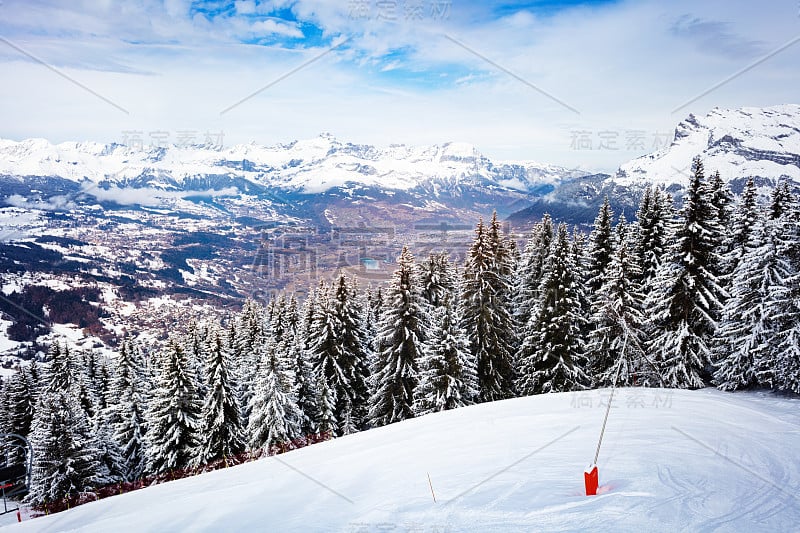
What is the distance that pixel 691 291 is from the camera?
22.2m

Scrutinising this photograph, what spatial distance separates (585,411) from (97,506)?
13.7 metres

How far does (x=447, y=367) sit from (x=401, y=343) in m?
4.31

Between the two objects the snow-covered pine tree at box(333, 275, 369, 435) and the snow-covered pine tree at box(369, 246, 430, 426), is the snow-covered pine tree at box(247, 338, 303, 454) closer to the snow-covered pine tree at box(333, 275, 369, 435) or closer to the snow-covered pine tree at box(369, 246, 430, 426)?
the snow-covered pine tree at box(333, 275, 369, 435)

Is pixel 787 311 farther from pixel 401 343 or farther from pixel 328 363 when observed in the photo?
pixel 328 363

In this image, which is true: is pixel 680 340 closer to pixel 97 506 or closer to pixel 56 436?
pixel 97 506

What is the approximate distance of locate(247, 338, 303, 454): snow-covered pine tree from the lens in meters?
27.8

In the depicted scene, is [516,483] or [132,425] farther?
[132,425]

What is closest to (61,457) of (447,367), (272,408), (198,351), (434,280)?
(198,351)

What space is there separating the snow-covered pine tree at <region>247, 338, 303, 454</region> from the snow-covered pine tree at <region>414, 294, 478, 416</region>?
902cm

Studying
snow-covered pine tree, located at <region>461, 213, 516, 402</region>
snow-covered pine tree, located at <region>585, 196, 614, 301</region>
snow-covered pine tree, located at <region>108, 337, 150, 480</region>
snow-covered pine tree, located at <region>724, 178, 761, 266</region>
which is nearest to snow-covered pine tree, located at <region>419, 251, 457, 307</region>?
snow-covered pine tree, located at <region>461, 213, 516, 402</region>

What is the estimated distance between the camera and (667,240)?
940 inches

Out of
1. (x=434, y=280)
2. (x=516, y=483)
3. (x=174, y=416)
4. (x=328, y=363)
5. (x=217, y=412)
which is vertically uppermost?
(x=434, y=280)

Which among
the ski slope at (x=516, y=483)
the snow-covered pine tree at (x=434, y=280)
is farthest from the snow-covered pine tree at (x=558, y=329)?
the ski slope at (x=516, y=483)

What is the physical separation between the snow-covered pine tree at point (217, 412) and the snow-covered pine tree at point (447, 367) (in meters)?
13.6
